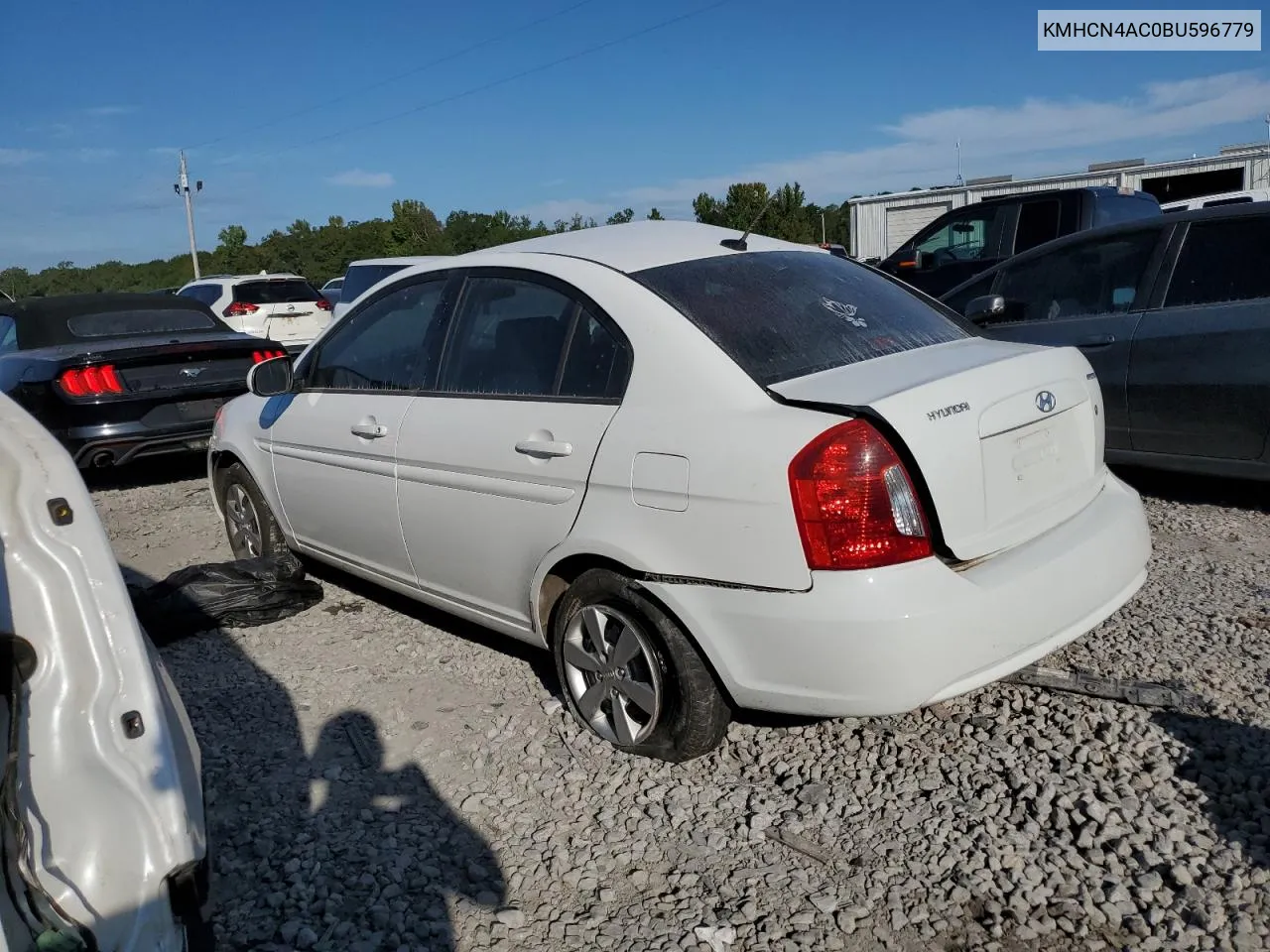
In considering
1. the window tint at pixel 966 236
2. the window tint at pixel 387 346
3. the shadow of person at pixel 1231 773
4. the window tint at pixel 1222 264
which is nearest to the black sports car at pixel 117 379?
the window tint at pixel 387 346

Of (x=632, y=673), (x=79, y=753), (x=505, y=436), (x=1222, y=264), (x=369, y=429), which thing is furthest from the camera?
(x=1222, y=264)

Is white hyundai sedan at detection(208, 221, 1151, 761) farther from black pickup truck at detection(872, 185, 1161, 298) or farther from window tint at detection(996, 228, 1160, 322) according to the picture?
black pickup truck at detection(872, 185, 1161, 298)

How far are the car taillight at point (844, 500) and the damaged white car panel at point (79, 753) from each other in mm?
1561

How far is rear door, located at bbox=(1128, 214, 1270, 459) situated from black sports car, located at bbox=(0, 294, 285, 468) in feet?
19.2

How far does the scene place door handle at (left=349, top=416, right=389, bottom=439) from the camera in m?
4.03

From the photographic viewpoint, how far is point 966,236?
10711 mm

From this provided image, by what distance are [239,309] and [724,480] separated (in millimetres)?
14460

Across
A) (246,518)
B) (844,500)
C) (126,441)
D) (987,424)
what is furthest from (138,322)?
(987,424)

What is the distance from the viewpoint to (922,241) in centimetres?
1114

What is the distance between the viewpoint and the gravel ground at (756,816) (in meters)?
2.51

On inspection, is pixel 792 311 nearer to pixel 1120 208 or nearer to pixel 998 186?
pixel 1120 208

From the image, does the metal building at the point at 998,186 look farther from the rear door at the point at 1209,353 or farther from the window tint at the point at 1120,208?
the rear door at the point at 1209,353

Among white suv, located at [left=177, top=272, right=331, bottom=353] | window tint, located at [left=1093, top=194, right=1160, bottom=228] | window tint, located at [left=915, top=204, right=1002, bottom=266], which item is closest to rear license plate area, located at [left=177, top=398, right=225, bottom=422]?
window tint, located at [left=915, top=204, right=1002, bottom=266]

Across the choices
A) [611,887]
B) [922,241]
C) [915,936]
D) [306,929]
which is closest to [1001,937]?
[915,936]
